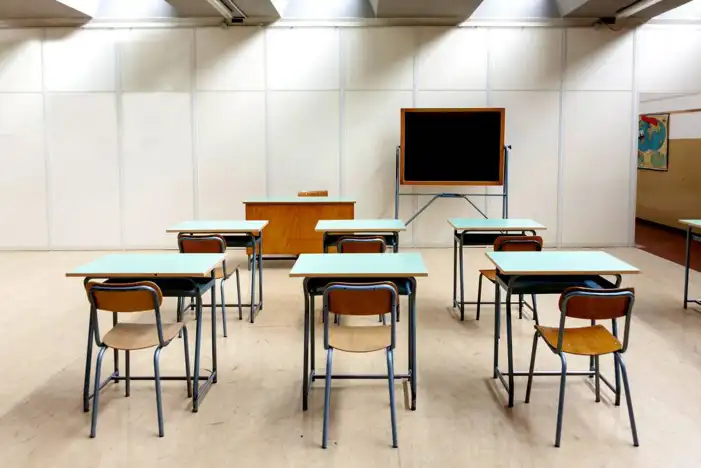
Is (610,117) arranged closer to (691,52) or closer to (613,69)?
(613,69)

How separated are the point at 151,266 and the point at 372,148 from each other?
5357 mm

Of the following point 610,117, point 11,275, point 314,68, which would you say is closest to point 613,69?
point 610,117

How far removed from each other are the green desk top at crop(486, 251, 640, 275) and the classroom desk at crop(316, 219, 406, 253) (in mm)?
1427

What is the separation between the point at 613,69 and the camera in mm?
8227

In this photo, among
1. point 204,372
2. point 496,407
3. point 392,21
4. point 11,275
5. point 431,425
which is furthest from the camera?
point 392,21

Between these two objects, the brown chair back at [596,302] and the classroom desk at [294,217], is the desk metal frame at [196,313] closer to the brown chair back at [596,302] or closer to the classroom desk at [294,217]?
the brown chair back at [596,302]

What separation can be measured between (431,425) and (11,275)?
568cm

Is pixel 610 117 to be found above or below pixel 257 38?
below

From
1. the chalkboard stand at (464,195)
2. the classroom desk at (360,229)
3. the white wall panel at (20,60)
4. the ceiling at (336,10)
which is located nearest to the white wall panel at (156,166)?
the ceiling at (336,10)

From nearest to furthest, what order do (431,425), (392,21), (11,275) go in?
1. (431,425)
2. (11,275)
3. (392,21)

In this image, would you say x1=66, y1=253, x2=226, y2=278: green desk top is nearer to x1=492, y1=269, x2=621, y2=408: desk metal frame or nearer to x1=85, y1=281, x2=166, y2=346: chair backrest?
x1=85, y1=281, x2=166, y2=346: chair backrest

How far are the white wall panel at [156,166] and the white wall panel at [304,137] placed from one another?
3.82 ft

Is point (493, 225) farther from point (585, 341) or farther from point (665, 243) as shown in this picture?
point (665, 243)

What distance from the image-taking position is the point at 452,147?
7.66 meters
